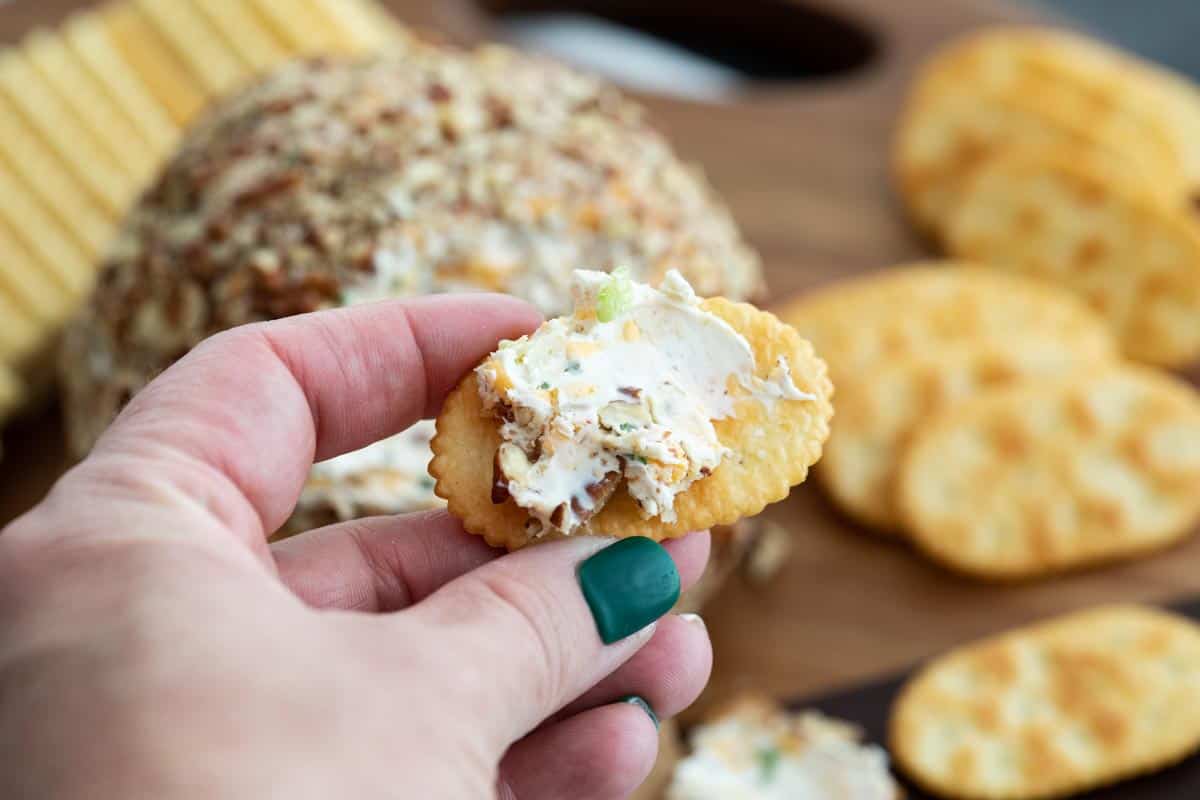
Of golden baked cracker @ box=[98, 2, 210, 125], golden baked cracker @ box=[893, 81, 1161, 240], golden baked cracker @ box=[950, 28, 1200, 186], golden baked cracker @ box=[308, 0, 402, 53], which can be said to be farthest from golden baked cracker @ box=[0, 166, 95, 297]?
golden baked cracker @ box=[950, 28, 1200, 186]

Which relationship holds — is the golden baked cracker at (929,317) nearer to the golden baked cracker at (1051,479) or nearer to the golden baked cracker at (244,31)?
the golden baked cracker at (1051,479)

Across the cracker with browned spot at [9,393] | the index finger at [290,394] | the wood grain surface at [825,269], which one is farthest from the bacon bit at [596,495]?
the cracker with browned spot at [9,393]

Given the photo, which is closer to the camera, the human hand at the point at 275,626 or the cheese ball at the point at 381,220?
the human hand at the point at 275,626

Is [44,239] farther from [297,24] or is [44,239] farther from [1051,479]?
[1051,479]

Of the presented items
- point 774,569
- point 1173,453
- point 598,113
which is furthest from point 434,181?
point 1173,453

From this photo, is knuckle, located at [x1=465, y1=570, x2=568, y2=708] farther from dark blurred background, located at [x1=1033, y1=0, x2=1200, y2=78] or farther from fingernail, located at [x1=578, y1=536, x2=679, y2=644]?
dark blurred background, located at [x1=1033, y1=0, x2=1200, y2=78]

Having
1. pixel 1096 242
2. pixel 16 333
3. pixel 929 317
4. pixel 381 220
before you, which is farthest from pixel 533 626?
pixel 1096 242
